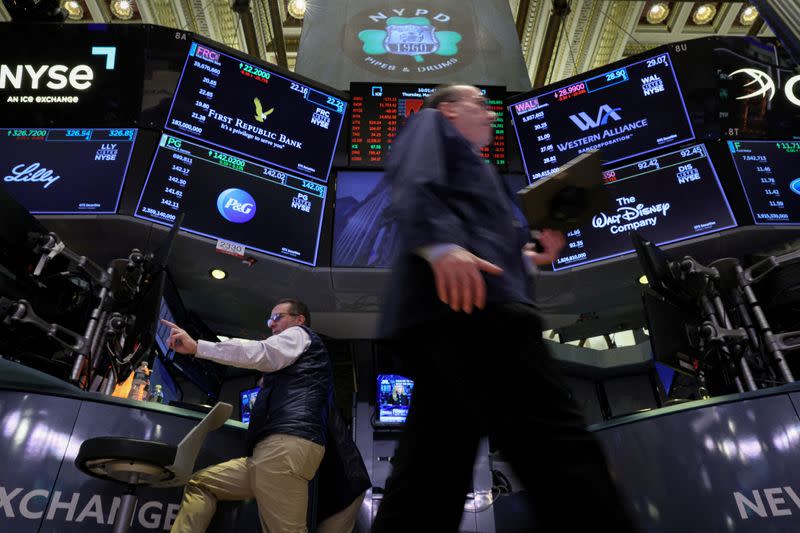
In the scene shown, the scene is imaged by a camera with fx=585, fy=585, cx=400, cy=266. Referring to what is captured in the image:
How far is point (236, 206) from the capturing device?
5125mm

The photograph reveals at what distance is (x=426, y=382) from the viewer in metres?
1.26

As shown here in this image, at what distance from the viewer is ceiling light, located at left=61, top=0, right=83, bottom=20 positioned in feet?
33.6

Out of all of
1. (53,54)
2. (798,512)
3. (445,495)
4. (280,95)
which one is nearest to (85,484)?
(445,495)

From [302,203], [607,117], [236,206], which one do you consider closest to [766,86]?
[607,117]

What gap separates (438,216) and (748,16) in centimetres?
1248

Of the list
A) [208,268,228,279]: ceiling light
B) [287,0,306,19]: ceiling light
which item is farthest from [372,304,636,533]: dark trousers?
[287,0,306,19]: ceiling light

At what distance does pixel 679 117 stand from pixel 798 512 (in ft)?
13.4

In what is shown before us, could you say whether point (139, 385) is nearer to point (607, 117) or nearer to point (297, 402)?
point (297, 402)

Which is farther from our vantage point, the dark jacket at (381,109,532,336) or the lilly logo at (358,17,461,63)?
the lilly logo at (358,17,461,63)

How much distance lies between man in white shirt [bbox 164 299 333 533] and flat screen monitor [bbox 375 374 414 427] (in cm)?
482

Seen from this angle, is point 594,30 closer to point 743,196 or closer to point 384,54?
point 384,54

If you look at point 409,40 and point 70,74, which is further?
point 409,40

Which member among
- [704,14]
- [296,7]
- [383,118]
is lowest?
[383,118]

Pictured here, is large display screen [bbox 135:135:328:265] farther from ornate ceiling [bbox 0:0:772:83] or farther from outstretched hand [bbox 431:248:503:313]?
ornate ceiling [bbox 0:0:772:83]
